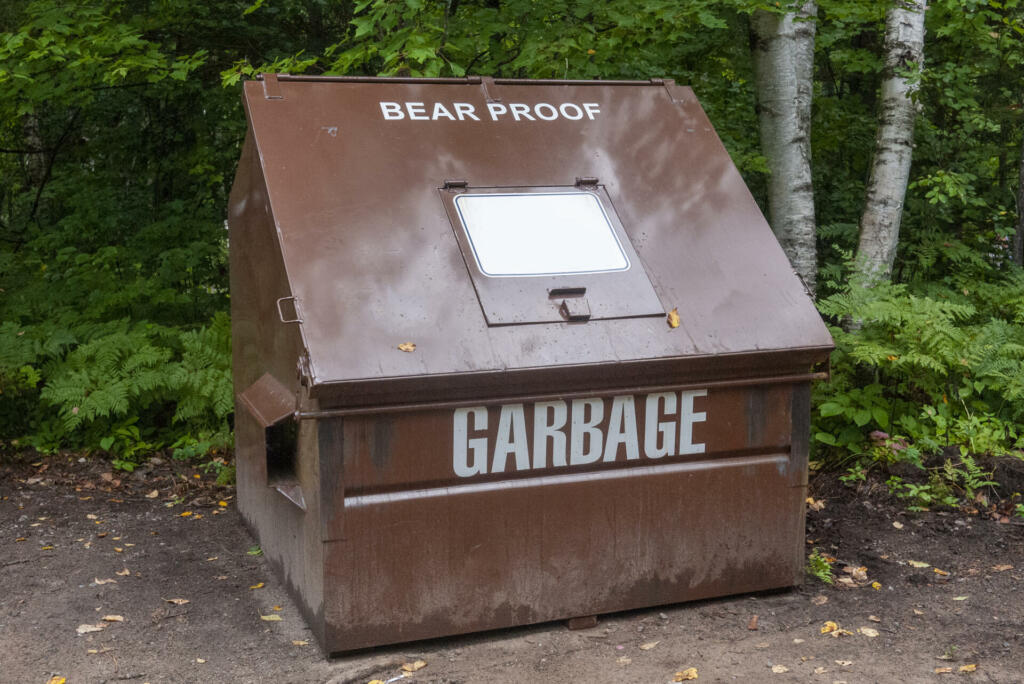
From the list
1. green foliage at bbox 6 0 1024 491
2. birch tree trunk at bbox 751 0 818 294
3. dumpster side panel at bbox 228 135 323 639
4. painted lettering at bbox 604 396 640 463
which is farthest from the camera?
birch tree trunk at bbox 751 0 818 294

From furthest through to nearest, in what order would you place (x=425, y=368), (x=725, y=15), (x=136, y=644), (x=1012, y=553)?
1. (x=725, y=15)
2. (x=1012, y=553)
3. (x=136, y=644)
4. (x=425, y=368)

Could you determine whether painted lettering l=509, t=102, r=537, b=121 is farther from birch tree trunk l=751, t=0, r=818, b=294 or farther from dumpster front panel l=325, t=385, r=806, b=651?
birch tree trunk l=751, t=0, r=818, b=294

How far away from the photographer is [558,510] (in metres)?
3.37

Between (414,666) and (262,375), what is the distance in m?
1.31

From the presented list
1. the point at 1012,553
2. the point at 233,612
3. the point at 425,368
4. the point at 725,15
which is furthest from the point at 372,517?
the point at 725,15

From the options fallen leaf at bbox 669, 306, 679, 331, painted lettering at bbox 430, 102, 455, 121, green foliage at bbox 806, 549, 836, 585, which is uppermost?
painted lettering at bbox 430, 102, 455, 121

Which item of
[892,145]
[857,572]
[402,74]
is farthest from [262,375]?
[892,145]

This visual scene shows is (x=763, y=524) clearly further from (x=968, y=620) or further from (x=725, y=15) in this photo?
(x=725, y=15)

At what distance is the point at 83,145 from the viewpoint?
8211 millimetres

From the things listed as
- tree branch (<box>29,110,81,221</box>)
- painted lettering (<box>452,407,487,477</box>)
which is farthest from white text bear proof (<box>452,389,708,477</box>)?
tree branch (<box>29,110,81,221</box>)

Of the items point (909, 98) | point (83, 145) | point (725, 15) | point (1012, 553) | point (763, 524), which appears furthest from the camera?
point (83, 145)

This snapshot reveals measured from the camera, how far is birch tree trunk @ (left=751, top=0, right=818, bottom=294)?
19.1 feet

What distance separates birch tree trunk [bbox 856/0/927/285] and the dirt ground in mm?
1658

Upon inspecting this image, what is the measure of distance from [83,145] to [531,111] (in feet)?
18.8
